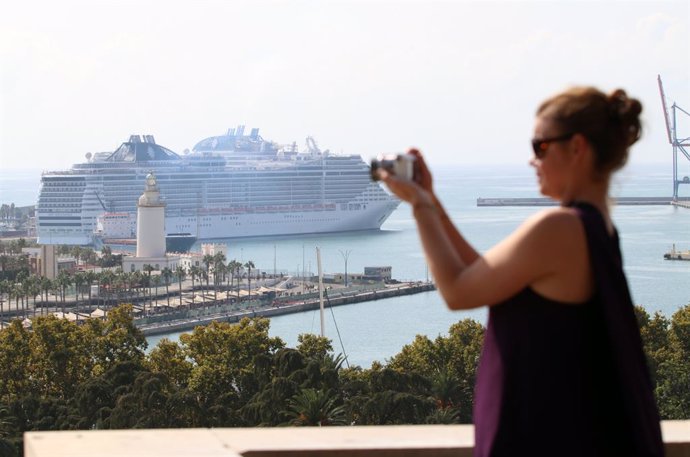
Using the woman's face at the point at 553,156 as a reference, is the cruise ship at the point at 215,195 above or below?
above

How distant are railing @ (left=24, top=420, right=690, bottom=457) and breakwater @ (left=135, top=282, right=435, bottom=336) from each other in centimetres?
2651

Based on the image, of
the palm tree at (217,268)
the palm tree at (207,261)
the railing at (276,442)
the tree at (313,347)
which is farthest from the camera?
the palm tree at (207,261)

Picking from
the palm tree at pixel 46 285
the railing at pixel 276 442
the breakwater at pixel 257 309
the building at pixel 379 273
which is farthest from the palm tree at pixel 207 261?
the railing at pixel 276 442

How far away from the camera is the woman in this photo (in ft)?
2.99

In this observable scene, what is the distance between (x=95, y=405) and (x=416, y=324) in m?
16.0

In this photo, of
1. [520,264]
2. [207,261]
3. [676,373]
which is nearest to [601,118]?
[520,264]

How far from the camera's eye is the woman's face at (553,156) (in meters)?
0.96

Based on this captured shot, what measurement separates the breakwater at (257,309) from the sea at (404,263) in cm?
36

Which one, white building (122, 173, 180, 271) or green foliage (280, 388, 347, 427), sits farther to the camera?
white building (122, 173, 180, 271)

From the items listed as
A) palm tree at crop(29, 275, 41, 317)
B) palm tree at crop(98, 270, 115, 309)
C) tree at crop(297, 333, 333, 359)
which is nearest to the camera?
tree at crop(297, 333, 333, 359)

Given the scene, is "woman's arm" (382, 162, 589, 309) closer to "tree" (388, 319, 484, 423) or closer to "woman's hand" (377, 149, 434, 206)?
"woman's hand" (377, 149, 434, 206)

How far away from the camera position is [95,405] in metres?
11.1

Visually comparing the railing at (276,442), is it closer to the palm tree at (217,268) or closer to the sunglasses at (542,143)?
the sunglasses at (542,143)

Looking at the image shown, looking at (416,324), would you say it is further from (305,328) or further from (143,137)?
(143,137)
